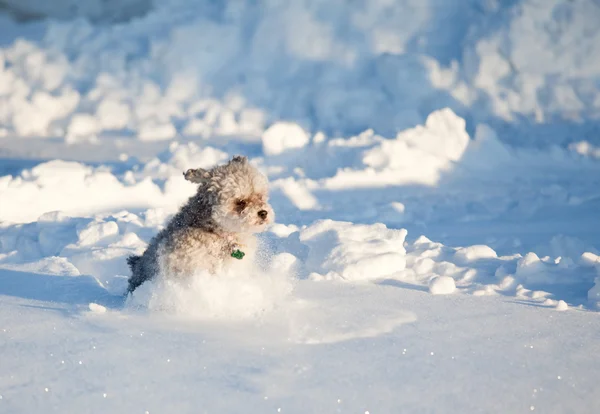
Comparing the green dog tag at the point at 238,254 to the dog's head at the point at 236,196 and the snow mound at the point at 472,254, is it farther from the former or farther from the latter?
the snow mound at the point at 472,254

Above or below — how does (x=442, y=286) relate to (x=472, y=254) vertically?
below

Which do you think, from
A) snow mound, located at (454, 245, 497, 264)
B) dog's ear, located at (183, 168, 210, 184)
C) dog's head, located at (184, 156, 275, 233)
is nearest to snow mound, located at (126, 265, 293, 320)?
dog's head, located at (184, 156, 275, 233)

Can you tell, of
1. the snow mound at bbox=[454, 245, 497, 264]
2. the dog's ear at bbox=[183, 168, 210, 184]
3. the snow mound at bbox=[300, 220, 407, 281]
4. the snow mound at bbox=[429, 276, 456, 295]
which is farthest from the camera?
the snow mound at bbox=[454, 245, 497, 264]

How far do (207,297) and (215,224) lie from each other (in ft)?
2.36

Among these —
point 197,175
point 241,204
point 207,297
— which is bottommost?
point 207,297

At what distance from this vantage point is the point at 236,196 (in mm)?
5266

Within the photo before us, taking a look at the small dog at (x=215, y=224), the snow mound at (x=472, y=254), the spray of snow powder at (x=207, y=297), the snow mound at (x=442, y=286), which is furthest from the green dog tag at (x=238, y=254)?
the snow mound at (x=472, y=254)

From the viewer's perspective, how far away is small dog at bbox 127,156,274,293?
5.20 meters

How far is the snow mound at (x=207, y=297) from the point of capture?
5082 mm

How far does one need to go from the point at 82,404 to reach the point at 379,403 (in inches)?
69.1

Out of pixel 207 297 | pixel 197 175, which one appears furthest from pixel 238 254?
pixel 197 175

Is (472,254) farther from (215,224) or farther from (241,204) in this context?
(215,224)

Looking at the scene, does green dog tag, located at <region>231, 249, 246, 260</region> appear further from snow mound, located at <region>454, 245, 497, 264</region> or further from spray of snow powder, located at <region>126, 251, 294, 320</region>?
snow mound, located at <region>454, 245, 497, 264</region>

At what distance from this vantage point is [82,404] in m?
3.27
